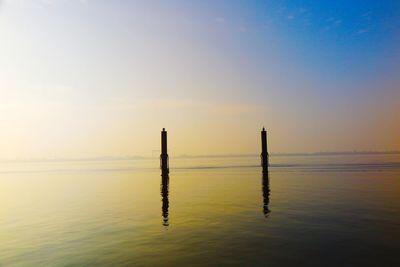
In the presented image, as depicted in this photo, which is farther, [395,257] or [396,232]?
[396,232]

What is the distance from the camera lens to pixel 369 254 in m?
11.3

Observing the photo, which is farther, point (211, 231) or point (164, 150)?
point (164, 150)

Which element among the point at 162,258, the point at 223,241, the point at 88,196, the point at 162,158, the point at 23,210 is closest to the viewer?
the point at 162,258

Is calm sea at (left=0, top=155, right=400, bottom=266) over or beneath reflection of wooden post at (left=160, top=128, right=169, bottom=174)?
beneath

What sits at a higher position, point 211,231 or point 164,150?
point 164,150

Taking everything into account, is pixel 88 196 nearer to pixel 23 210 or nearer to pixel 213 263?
pixel 23 210

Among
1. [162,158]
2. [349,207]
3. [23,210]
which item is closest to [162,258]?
[349,207]

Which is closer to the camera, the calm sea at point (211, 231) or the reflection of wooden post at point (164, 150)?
the calm sea at point (211, 231)

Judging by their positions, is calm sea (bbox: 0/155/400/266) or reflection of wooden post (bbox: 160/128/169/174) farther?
reflection of wooden post (bbox: 160/128/169/174)

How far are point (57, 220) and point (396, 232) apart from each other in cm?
1737

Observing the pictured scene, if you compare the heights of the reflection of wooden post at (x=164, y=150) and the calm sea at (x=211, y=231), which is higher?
the reflection of wooden post at (x=164, y=150)

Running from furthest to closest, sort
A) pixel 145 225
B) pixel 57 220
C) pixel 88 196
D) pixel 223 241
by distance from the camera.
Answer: pixel 88 196
pixel 57 220
pixel 145 225
pixel 223 241

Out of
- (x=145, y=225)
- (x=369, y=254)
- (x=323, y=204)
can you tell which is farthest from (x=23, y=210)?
(x=369, y=254)

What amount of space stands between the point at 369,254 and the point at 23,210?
22.7 metres
